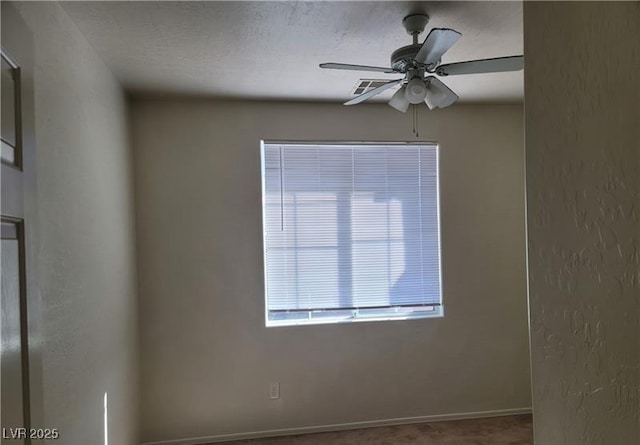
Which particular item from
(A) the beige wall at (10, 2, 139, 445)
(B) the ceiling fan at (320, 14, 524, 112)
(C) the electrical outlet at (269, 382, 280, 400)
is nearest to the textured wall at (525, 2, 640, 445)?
(B) the ceiling fan at (320, 14, 524, 112)

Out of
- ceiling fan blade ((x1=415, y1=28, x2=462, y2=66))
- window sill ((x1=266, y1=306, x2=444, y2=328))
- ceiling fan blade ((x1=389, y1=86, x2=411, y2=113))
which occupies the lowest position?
window sill ((x1=266, y1=306, x2=444, y2=328))

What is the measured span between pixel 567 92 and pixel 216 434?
327 centimetres

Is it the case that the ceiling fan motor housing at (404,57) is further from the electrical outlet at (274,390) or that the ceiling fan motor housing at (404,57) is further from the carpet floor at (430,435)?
the carpet floor at (430,435)

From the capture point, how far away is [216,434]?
3225 mm

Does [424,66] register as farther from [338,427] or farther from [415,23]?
[338,427]

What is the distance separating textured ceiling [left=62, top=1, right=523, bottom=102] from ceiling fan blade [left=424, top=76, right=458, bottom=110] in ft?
0.87

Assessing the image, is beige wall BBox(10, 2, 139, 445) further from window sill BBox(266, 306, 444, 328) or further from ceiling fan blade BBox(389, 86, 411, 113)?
ceiling fan blade BBox(389, 86, 411, 113)

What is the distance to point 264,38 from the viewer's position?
2.18 meters

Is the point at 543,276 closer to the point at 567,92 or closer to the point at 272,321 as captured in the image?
the point at 567,92

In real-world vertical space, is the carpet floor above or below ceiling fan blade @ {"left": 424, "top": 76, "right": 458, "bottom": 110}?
below

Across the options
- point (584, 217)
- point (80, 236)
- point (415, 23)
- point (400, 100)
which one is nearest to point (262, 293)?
point (80, 236)

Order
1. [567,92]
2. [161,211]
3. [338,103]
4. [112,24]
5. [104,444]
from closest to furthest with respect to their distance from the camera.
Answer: [567,92], [112,24], [104,444], [161,211], [338,103]

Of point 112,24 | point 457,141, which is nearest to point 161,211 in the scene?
point 112,24

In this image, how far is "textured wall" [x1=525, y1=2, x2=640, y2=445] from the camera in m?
0.64
